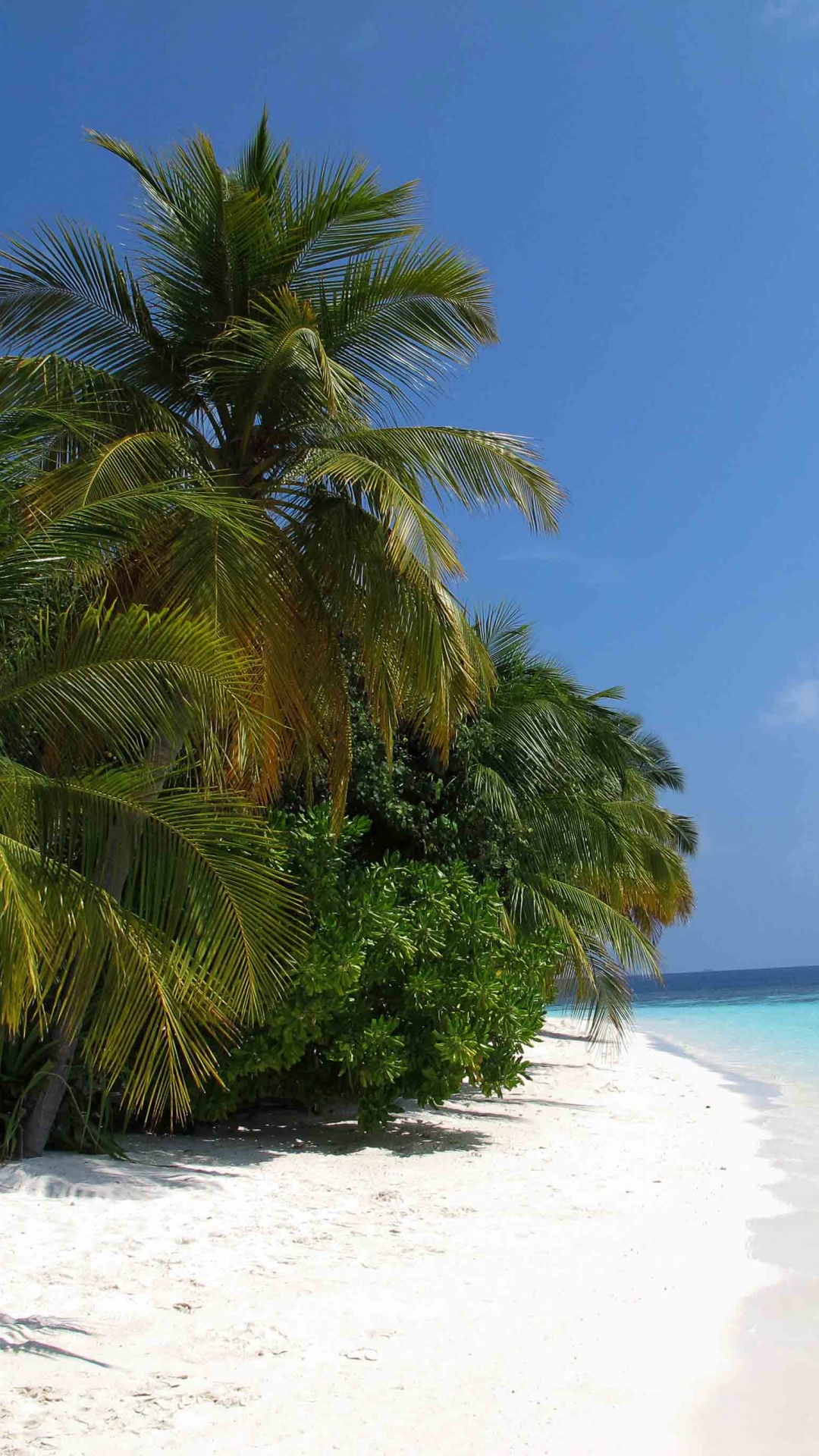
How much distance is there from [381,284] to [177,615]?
15.1ft

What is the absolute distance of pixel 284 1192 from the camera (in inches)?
265

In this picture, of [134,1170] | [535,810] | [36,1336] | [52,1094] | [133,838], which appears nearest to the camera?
[36,1336]

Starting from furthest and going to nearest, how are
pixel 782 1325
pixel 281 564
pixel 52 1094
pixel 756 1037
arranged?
pixel 756 1037, pixel 281 564, pixel 52 1094, pixel 782 1325

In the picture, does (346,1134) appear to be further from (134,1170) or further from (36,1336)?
(36,1336)

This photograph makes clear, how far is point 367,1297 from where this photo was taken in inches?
187

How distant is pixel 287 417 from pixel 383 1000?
456 centimetres

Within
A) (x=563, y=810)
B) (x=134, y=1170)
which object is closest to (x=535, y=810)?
(x=563, y=810)

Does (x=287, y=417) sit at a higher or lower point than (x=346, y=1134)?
higher

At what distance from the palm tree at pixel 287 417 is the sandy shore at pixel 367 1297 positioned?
283cm

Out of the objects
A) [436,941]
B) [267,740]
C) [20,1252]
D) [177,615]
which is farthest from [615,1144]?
[177,615]

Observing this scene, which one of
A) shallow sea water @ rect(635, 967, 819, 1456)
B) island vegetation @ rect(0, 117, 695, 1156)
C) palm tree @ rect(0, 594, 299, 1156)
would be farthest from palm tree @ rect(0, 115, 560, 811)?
shallow sea water @ rect(635, 967, 819, 1456)

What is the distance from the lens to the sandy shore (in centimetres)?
355

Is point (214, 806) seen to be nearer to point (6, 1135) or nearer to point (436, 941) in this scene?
point (6, 1135)

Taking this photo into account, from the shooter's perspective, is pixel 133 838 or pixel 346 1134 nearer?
pixel 133 838
